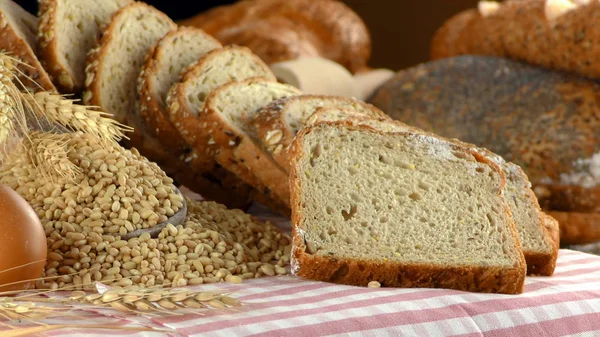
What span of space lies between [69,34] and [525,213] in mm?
1473

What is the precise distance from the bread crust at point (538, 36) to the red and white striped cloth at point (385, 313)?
159 cm

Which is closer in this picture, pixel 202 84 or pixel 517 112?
pixel 202 84

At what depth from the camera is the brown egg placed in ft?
5.34

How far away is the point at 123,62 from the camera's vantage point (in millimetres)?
2615

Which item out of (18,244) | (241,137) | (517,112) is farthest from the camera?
(517,112)

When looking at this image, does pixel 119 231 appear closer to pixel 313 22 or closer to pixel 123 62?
pixel 123 62

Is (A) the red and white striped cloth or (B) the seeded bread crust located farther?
(B) the seeded bread crust

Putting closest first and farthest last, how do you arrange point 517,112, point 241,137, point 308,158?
1. point 308,158
2. point 241,137
3. point 517,112

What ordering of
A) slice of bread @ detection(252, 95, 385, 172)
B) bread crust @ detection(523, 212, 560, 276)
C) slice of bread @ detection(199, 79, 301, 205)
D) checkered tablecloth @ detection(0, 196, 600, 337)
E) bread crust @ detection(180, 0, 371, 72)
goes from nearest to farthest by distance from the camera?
checkered tablecloth @ detection(0, 196, 600, 337) < bread crust @ detection(523, 212, 560, 276) < slice of bread @ detection(252, 95, 385, 172) < slice of bread @ detection(199, 79, 301, 205) < bread crust @ detection(180, 0, 371, 72)

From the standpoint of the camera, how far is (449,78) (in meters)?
3.69

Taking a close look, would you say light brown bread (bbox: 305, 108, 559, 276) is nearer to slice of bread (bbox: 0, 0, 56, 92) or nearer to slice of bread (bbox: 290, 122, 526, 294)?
slice of bread (bbox: 290, 122, 526, 294)

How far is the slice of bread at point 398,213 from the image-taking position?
6.10 ft

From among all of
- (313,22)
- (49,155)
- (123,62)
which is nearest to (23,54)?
(123,62)

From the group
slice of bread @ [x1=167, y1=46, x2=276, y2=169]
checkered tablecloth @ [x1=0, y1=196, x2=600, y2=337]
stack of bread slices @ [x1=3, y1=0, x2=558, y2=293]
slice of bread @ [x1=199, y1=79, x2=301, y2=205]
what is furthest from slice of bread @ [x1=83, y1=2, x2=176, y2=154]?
checkered tablecloth @ [x1=0, y1=196, x2=600, y2=337]
